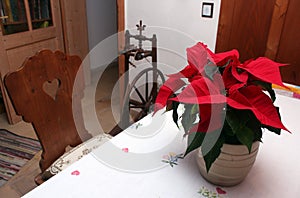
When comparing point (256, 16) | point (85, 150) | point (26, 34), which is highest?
point (256, 16)

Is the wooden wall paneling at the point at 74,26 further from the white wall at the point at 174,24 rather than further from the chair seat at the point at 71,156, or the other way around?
the chair seat at the point at 71,156

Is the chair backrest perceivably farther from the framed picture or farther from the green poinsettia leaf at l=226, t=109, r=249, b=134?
the framed picture

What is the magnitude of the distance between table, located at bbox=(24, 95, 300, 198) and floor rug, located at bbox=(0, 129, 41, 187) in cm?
130

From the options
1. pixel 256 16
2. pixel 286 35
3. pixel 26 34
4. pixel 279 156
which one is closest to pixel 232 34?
pixel 256 16

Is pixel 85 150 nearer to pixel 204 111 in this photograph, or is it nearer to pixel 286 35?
pixel 204 111

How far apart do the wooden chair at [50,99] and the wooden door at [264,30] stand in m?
1.15

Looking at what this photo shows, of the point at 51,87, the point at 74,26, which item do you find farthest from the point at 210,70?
the point at 74,26

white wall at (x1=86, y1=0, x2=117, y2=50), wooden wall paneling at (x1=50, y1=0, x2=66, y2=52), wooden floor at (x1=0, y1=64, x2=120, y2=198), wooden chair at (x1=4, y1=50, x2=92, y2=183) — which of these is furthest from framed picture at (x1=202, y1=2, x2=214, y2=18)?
white wall at (x1=86, y1=0, x2=117, y2=50)

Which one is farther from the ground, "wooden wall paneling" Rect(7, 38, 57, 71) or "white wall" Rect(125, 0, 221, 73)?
"white wall" Rect(125, 0, 221, 73)

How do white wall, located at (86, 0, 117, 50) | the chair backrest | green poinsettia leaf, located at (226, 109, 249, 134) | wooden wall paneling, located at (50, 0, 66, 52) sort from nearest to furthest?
green poinsettia leaf, located at (226, 109, 249, 134) → the chair backrest → wooden wall paneling, located at (50, 0, 66, 52) → white wall, located at (86, 0, 117, 50)

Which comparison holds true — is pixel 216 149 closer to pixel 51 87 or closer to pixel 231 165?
pixel 231 165

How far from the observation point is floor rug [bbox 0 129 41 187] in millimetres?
1841

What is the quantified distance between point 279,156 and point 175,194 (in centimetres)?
41

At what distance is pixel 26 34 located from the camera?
2367 millimetres
